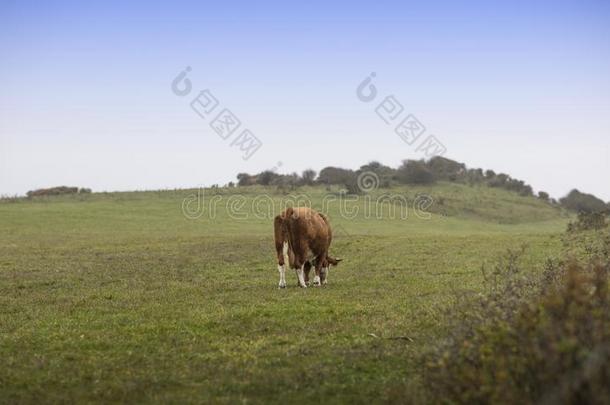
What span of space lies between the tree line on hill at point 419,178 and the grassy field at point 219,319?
46.4 meters

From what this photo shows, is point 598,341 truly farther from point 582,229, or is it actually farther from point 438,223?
point 438,223

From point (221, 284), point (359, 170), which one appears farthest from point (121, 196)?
point (221, 284)

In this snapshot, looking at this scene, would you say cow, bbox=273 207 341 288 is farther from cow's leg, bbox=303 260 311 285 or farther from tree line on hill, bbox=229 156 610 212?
tree line on hill, bbox=229 156 610 212

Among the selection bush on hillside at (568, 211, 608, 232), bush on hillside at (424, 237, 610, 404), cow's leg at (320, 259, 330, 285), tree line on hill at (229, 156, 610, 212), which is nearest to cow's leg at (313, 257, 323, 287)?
cow's leg at (320, 259, 330, 285)

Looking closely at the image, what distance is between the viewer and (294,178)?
93.9m

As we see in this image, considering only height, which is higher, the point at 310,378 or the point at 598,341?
the point at 598,341

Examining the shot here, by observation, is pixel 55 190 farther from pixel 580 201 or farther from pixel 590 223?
pixel 580 201

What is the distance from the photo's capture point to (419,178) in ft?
304

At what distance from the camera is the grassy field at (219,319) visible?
10.3 metres

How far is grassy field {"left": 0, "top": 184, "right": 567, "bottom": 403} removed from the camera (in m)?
10.3

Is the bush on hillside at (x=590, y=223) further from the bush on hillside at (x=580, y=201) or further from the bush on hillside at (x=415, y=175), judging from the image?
the bush on hillside at (x=580, y=201)

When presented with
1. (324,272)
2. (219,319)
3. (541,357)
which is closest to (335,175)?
(324,272)

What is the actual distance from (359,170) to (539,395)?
312 feet

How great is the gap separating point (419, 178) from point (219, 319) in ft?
261
